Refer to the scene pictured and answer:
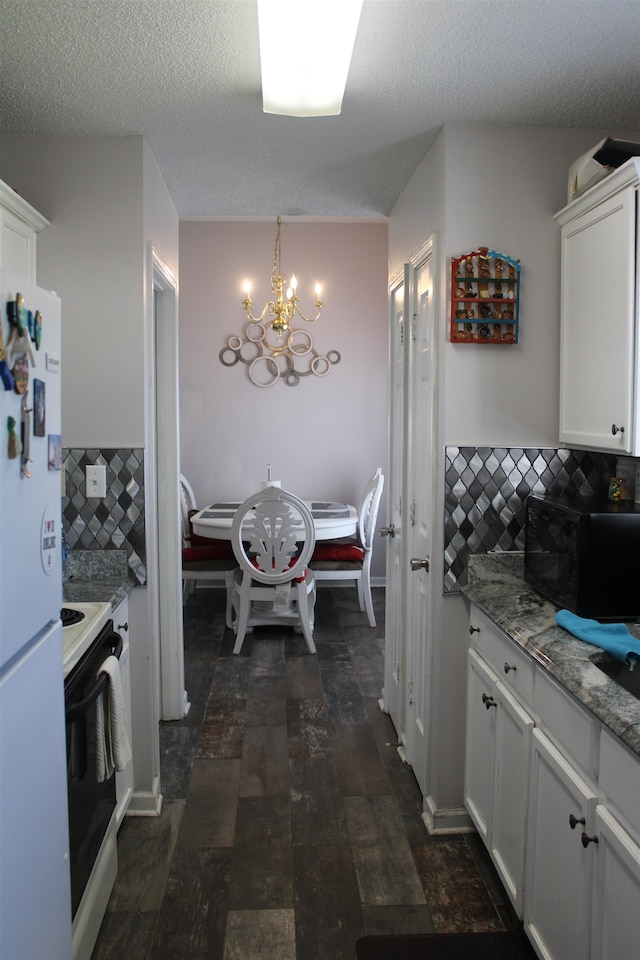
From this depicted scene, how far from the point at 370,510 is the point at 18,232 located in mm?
3186

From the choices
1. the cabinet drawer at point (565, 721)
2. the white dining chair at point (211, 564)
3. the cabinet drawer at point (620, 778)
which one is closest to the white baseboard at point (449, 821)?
the cabinet drawer at point (565, 721)

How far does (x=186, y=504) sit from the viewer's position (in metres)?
5.23

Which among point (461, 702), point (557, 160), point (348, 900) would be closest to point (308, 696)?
point (461, 702)

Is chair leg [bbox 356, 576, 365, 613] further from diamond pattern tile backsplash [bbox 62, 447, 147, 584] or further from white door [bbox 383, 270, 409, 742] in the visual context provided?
diamond pattern tile backsplash [bbox 62, 447, 147, 584]

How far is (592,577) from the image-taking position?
74.7 inches

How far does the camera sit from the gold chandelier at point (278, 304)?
4736mm

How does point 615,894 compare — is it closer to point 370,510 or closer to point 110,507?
point 110,507

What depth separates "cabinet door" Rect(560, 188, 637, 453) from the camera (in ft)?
6.25

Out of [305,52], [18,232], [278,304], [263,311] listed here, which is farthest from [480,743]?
[263,311]

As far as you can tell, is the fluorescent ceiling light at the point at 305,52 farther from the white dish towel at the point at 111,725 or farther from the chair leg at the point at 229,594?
the chair leg at the point at 229,594

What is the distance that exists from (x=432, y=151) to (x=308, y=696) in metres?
2.55

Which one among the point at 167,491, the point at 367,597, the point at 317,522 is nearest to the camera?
the point at 167,491

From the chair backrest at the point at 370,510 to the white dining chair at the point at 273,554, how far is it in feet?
2.19

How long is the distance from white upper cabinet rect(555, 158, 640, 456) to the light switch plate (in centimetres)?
155
